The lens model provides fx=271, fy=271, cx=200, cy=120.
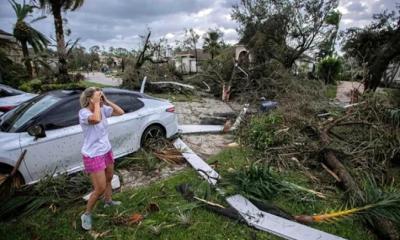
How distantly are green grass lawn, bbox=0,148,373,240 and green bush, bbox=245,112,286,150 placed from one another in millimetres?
2031

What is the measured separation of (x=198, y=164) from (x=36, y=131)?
2.77 meters

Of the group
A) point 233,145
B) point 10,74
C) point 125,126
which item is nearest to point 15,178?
point 125,126

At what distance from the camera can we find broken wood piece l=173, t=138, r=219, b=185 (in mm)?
4603

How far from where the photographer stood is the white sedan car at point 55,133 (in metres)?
3.88

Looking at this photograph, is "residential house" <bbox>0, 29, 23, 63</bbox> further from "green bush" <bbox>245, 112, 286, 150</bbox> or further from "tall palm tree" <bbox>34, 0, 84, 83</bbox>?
"green bush" <bbox>245, 112, 286, 150</bbox>

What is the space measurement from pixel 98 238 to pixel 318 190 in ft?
11.2

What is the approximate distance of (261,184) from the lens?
418 cm

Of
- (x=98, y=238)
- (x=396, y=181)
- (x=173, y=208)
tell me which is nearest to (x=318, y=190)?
(x=396, y=181)

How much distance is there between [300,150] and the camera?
5703 millimetres

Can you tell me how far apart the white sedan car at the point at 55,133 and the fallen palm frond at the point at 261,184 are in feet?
6.95

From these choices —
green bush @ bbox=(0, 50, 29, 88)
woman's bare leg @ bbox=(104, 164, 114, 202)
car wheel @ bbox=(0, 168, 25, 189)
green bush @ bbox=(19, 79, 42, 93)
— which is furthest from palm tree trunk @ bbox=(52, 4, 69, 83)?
woman's bare leg @ bbox=(104, 164, 114, 202)

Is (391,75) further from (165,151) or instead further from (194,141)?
(165,151)

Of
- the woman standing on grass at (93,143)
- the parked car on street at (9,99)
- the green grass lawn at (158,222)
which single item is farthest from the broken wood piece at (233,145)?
the parked car on street at (9,99)

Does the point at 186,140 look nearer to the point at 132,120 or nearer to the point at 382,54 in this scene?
the point at 132,120
